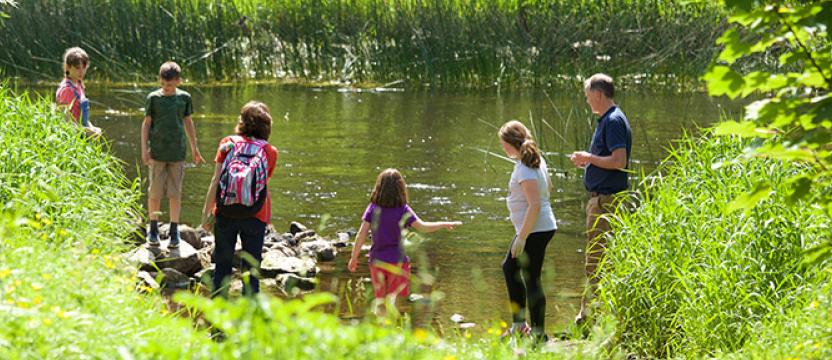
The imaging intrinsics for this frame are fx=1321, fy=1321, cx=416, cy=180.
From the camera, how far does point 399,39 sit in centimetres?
2419

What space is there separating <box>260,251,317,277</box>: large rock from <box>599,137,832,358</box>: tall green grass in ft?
8.93

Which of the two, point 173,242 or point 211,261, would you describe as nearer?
point 173,242

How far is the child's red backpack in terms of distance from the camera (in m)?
7.56

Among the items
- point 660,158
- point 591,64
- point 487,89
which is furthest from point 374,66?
point 660,158

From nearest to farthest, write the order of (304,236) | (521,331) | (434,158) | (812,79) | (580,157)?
1. (812,79)
2. (521,331)
3. (580,157)
4. (304,236)
5. (434,158)

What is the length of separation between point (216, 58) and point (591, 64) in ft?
22.4

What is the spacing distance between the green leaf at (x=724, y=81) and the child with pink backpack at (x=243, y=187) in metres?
3.47

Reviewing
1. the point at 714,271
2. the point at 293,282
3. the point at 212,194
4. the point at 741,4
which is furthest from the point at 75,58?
the point at 741,4

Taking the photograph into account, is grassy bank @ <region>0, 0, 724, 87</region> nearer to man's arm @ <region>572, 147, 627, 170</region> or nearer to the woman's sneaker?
the woman's sneaker

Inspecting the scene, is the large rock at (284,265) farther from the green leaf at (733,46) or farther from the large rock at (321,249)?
the green leaf at (733,46)

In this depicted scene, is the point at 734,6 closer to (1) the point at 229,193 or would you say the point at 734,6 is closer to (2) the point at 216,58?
(1) the point at 229,193

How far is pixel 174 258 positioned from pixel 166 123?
3.21 ft

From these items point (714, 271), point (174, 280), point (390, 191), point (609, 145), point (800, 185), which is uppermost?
point (800, 185)

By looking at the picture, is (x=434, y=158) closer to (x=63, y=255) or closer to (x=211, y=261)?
(x=211, y=261)
